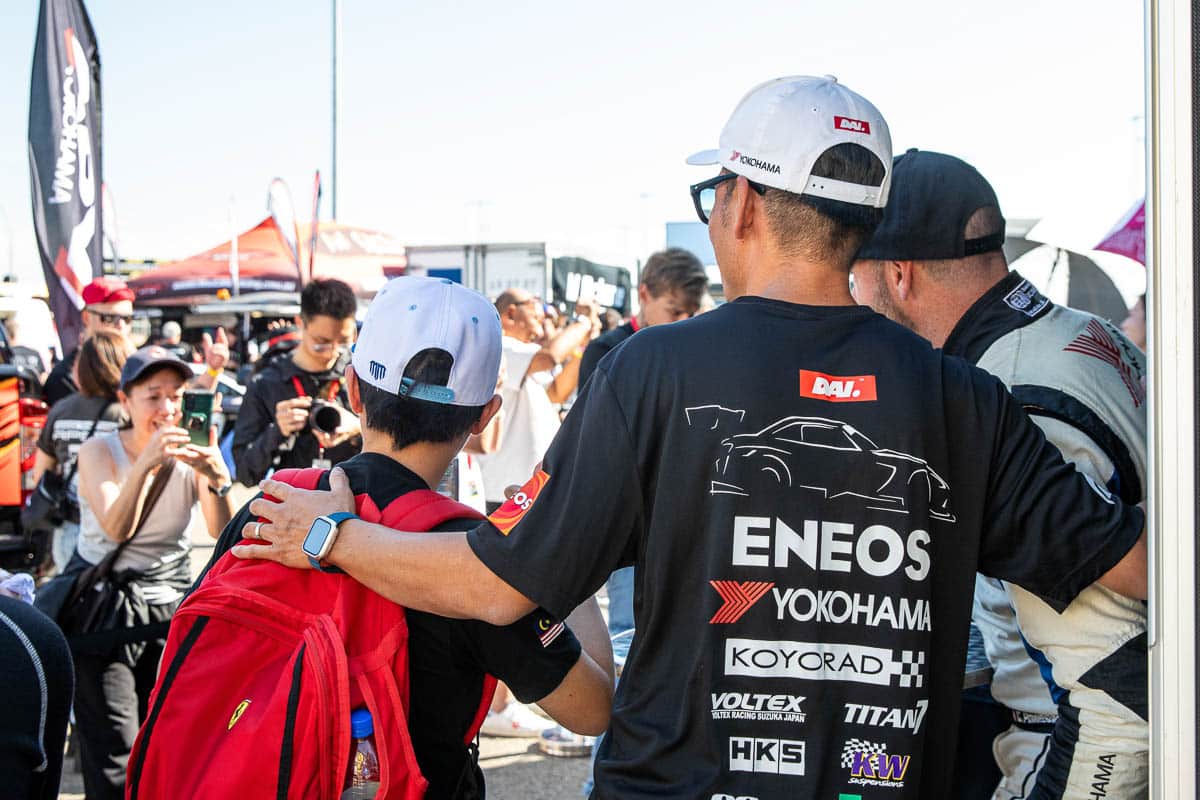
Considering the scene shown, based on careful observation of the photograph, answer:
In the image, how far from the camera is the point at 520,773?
15.8 ft

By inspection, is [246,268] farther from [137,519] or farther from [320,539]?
[320,539]

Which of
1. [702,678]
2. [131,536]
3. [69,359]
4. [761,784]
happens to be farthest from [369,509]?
[69,359]

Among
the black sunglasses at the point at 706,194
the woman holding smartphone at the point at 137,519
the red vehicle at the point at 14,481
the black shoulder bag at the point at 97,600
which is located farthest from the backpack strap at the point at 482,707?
the red vehicle at the point at 14,481

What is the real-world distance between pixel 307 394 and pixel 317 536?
135 inches

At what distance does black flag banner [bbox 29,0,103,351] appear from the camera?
6516mm

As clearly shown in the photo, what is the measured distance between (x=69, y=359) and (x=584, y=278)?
12645 mm

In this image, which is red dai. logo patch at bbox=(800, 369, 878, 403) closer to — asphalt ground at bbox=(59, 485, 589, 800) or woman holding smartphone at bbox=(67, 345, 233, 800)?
woman holding smartphone at bbox=(67, 345, 233, 800)

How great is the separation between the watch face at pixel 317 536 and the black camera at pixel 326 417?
2955 mm

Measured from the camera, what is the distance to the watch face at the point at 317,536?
1.59 metres

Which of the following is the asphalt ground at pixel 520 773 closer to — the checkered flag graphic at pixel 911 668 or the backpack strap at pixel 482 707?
the backpack strap at pixel 482 707

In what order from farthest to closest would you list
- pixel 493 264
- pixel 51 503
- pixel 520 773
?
pixel 493 264
pixel 51 503
pixel 520 773

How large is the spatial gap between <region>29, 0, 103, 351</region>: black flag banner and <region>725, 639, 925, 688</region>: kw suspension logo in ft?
20.1

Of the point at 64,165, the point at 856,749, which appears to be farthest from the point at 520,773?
the point at 64,165

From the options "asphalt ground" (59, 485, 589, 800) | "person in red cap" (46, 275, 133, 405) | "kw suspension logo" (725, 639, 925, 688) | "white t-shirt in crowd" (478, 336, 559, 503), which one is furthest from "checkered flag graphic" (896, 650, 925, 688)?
"person in red cap" (46, 275, 133, 405)
